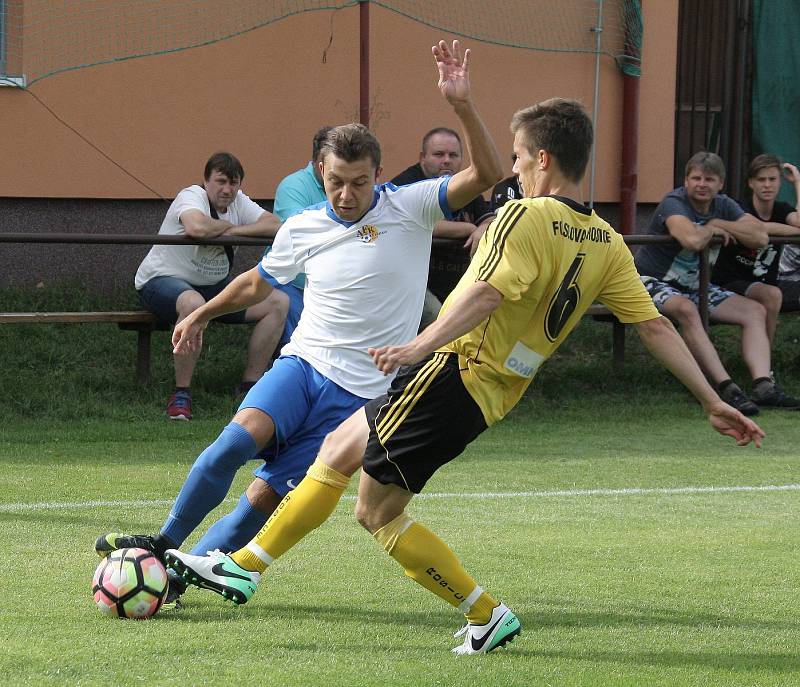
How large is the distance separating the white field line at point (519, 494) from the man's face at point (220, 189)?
3452mm

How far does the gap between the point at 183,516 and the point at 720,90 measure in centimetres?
1048

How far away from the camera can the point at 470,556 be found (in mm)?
5789

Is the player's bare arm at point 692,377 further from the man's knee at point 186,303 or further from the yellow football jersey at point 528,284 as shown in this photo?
the man's knee at point 186,303

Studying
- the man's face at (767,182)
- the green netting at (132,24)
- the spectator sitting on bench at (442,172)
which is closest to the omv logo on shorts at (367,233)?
the spectator sitting on bench at (442,172)

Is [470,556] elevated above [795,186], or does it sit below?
below

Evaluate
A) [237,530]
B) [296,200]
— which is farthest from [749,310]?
[237,530]

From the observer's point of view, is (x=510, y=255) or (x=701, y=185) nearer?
(x=510, y=255)

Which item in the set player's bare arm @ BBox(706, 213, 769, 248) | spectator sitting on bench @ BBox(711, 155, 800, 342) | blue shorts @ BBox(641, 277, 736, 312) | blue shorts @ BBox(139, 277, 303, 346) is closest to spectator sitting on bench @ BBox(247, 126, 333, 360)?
blue shorts @ BBox(139, 277, 303, 346)

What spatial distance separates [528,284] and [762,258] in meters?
7.20

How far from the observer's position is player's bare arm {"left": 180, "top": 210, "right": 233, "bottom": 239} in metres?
9.71

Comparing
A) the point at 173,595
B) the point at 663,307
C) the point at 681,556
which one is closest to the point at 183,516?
the point at 173,595

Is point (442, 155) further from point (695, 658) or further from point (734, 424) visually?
point (695, 658)

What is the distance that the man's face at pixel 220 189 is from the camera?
32.5 ft

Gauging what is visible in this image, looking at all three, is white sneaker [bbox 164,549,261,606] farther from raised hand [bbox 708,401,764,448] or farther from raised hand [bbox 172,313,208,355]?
raised hand [bbox 708,401,764,448]
